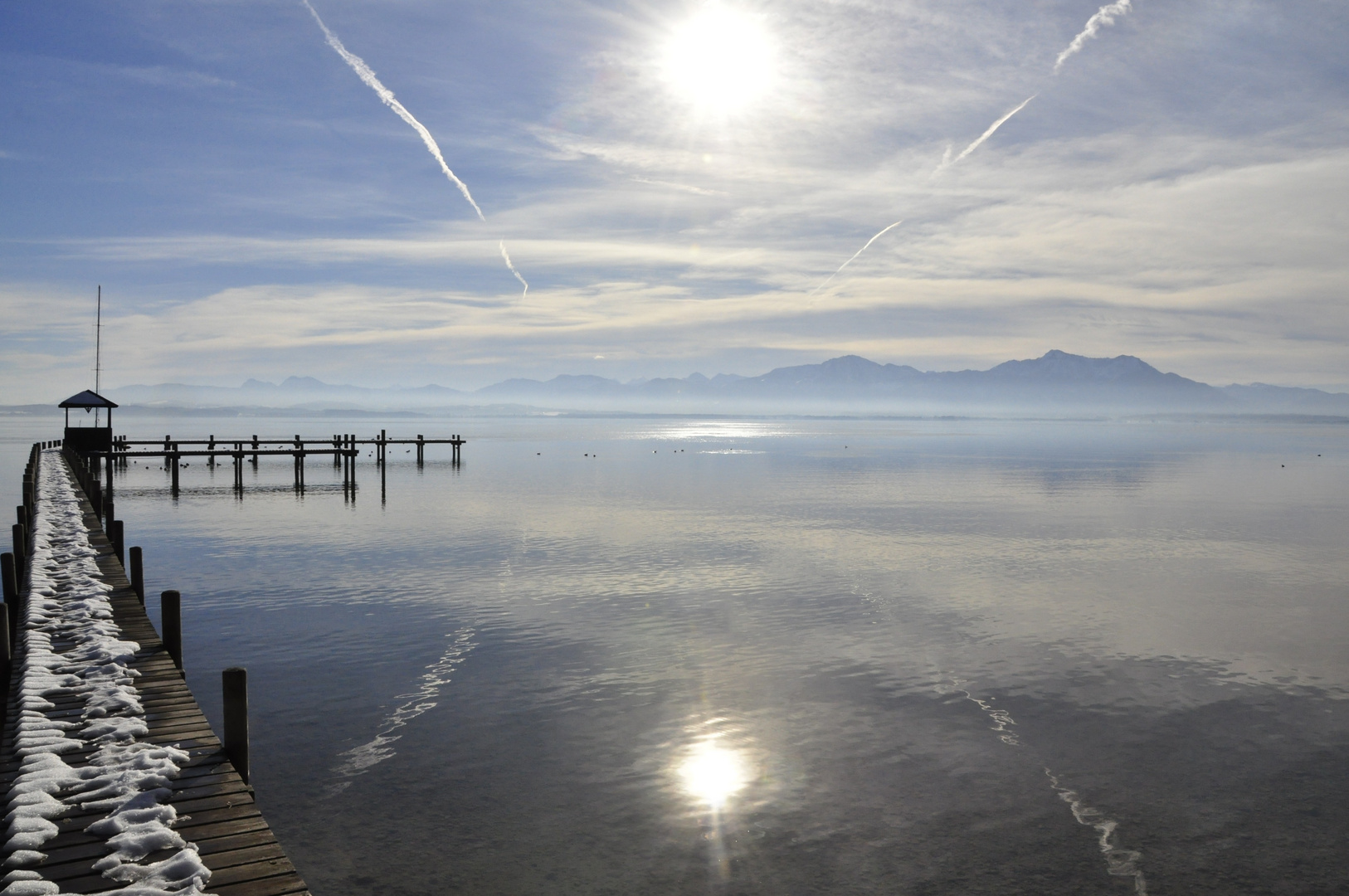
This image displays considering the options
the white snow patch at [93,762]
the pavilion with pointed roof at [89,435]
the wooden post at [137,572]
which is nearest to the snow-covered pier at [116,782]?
the white snow patch at [93,762]

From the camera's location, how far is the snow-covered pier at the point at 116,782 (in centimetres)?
762

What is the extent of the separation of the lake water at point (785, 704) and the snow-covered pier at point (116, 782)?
86.5 inches

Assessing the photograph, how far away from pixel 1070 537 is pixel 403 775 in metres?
32.8

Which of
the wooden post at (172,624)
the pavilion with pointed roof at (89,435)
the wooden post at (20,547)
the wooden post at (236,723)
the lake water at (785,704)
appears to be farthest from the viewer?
the pavilion with pointed roof at (89,435)

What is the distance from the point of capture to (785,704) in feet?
56.0

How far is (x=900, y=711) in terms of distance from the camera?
16719 mm

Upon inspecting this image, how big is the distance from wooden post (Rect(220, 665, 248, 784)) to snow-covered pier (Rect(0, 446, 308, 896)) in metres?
0.07

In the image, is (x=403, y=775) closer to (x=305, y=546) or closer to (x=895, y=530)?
(x=305, y=546)

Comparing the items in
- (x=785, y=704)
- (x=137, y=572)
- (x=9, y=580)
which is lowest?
(x=785, y=704)

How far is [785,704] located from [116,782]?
433 inches

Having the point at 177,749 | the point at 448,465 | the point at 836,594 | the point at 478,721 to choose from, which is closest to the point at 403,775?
the point at 478,721

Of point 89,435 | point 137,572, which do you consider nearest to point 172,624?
point 137,572

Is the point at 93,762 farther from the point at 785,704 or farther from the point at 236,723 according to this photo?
the point at 785,704

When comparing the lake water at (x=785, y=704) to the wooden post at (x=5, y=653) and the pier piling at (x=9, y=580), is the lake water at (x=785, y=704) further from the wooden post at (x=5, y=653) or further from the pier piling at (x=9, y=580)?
the pier piling at (x=9, y=580)
